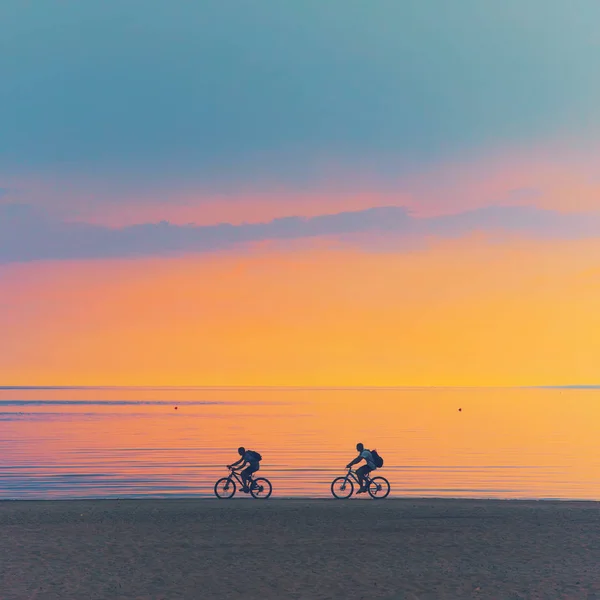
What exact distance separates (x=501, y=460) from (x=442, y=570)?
4119 cm

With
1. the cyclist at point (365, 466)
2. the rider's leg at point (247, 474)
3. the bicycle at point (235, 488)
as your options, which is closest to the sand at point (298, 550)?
the cyclist at point (365, 466)

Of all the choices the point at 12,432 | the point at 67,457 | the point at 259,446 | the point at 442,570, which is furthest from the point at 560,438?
the point at 442,570

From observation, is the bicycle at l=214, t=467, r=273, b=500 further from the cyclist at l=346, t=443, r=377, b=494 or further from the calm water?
the calm water

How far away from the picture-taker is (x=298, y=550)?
21.0 m

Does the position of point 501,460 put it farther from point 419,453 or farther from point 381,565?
point 381,565

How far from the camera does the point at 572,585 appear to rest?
1689 cm

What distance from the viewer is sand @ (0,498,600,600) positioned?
16703 mm

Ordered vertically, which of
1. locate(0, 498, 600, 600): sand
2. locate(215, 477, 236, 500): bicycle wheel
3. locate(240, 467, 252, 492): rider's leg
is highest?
locate(240, 467, 252, 492): rider's leg

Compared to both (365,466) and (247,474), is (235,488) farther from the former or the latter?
(365,466)

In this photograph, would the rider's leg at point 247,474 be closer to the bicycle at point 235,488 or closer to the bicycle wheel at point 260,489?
the bicycle at point 235,488

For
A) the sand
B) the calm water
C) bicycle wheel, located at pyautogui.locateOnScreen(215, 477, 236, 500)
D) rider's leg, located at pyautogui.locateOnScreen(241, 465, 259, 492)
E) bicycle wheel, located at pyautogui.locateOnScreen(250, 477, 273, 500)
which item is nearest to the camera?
the sand

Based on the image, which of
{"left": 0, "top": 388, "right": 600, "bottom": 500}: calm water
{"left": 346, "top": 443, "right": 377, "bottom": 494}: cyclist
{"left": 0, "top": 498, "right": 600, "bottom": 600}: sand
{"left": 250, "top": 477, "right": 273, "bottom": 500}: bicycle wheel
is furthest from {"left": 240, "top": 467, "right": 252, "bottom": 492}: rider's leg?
{"left": 0, "top": 388, "right": 600, "bottom": 500}: calm water

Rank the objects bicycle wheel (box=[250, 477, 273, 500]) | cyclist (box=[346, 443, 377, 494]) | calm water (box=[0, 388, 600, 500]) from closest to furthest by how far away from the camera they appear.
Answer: cyclist (box=[346, 443, 377, 494]) → bicycle wheel (box=[250, 477, 273, 500]) → calm water (box=[0, 388, 600, 500])

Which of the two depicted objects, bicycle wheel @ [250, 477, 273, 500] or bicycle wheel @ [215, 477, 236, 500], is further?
bicycle wheel @ [215, 477, 236, 500]
